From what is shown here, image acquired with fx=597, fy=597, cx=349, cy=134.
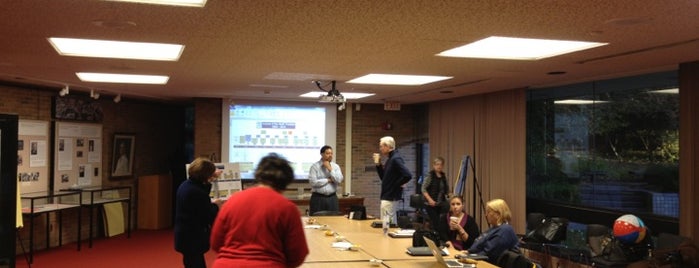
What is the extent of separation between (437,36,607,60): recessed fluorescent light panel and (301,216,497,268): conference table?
5.43 feet

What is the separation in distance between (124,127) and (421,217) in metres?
5.56

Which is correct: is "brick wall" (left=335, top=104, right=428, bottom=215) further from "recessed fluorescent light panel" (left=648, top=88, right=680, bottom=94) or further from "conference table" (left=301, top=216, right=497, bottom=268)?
"recessed fluorescent light panel" (left=648, top=88, right=680, bottom=94)

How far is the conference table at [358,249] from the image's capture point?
424cm

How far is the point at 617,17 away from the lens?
144 inches

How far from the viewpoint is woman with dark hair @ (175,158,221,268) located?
15.4ft

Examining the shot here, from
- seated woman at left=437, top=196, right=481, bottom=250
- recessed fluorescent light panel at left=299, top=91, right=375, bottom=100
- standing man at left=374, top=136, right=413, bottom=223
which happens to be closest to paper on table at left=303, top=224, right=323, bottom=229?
standing man at left=374, top=136, right=413, bottom=223

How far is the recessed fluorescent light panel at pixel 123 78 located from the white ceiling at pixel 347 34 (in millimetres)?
316

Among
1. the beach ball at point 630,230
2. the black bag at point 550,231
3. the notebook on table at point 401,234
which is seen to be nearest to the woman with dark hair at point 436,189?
the black bag at point 550,231

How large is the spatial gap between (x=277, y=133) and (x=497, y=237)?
21.0ft

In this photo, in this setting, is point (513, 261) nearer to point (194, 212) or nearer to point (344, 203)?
point (194, 212)

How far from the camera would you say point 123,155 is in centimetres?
1066

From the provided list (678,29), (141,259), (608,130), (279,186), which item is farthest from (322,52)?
(141,259)

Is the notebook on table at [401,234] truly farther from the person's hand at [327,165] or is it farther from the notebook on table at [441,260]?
the person's hand at [327,165]

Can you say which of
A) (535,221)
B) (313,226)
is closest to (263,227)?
(313,226)
